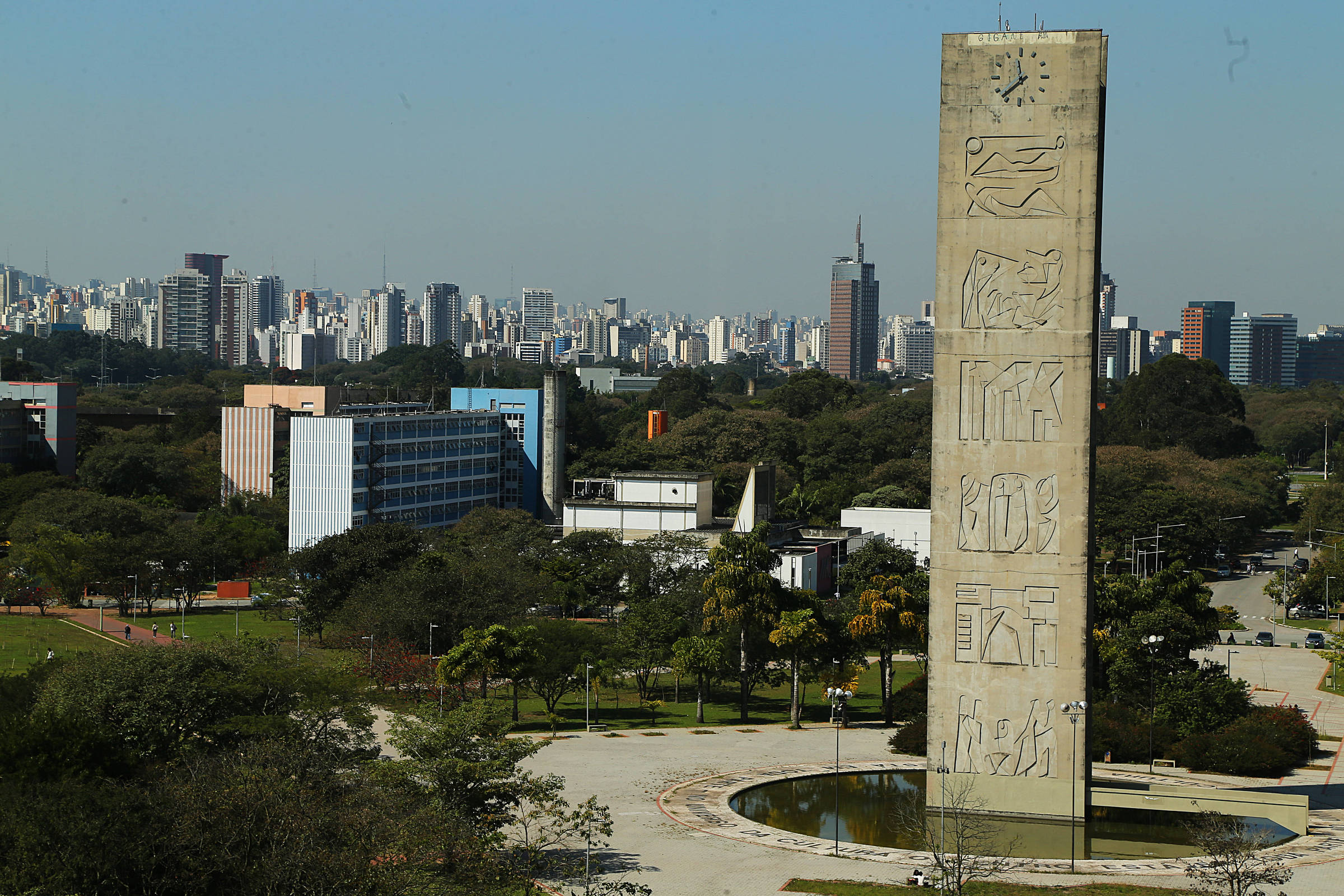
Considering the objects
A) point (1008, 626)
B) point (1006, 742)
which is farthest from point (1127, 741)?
point (1008, 626)

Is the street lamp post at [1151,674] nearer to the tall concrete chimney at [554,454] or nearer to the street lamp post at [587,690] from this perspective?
the street lamp post at [587,690]

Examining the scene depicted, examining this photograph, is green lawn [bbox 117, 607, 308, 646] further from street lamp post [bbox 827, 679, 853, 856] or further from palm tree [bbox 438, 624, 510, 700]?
street lamp post [bbox 827, 679, 853, 856]

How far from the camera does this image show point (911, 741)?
34688 millimetres

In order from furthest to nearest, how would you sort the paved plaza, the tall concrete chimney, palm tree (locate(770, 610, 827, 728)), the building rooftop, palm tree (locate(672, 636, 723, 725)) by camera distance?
the tall concrete chimney → the building rooftop → palm tree (locate(672, 636, 723, 725)) → palm tree (locate(770, 610, 827, 728)) → the paved plaza

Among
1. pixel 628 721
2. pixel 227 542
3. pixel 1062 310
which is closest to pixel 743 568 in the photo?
pixel 628 721

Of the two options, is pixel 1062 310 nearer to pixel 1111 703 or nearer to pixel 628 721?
pixel 1111 703

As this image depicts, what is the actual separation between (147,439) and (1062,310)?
254ft

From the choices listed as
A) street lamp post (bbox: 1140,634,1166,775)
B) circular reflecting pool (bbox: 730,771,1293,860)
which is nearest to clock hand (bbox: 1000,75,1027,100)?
circular reflecting pool (bbox: 730,771,1293,860)

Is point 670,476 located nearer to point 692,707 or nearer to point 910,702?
point 692,707

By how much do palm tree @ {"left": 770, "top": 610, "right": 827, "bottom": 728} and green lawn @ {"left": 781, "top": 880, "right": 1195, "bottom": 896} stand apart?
13.8 metres

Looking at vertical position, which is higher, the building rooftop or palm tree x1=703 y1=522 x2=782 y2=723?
the building rooftop

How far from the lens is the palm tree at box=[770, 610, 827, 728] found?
37812 mm

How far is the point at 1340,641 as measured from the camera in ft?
153

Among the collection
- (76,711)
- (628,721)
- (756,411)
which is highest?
(756,411)
